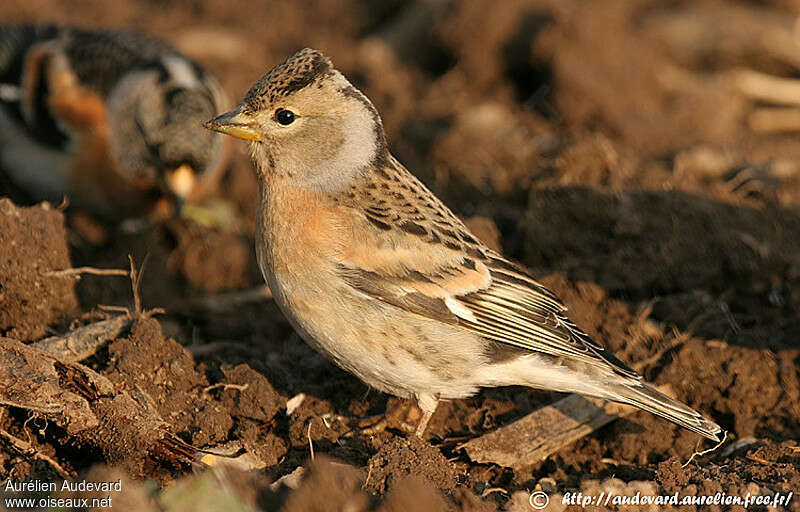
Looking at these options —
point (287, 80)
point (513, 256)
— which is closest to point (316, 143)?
point (287, 80)

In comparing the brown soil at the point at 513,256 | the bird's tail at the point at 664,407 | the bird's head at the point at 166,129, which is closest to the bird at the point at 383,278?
the bird's tail at the point at 664,407

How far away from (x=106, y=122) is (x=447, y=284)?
4.05 meters

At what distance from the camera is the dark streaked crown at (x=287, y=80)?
5.01 metres

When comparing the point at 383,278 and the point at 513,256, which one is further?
the point at 513,256

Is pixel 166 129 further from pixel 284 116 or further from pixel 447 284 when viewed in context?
pixel 447 284

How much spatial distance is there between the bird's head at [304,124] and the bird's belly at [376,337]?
61 centimetres

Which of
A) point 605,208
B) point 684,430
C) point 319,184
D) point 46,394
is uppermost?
point 319,184

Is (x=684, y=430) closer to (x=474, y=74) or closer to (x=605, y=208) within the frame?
(x=605, y=208)

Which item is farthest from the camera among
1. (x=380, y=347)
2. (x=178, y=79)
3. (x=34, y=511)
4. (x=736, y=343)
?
(x=178, y=79)

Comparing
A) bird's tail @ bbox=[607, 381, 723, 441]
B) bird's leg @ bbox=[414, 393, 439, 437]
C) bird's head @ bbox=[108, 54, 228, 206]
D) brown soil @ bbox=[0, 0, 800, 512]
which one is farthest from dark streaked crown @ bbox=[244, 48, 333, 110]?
bird's head @ bbox=[108, 54, 228, 206]

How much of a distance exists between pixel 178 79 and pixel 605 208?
3.50m

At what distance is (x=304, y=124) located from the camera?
5.09 metres

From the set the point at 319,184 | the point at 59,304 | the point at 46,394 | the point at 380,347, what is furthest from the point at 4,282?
the point at 380,347

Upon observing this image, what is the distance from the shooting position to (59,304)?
5.54 m
